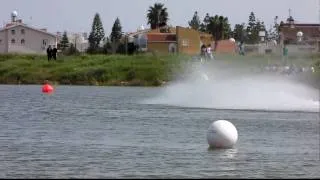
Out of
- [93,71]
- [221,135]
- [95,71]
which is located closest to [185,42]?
[95,71]

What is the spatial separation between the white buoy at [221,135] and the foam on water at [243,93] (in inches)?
810

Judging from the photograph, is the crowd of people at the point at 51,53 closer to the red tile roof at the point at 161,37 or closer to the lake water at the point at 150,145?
the red tile roof at the point at 161,37

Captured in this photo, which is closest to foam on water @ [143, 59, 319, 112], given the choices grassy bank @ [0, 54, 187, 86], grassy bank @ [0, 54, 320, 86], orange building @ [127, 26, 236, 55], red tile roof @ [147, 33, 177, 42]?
grassy bank @ [0, 54, 320, 86]

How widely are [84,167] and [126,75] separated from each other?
76.6m

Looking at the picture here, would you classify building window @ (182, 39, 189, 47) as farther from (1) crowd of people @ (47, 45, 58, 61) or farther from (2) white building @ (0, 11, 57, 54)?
(1) crowd of people @ (47, 45, 58, 61)

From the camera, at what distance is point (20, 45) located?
473ft

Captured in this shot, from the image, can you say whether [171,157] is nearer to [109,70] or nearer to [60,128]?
[60,128]

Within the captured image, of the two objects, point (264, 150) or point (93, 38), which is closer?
point (264, 150)

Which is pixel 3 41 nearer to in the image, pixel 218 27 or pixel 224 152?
pixel 218 27

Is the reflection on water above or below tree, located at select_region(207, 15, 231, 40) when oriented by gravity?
below

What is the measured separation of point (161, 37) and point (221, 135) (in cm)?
11154

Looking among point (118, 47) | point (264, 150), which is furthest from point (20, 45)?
point (264, 150)

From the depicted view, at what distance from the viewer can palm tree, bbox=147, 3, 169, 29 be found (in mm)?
160875

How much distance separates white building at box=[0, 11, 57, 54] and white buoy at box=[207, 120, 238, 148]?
118743 mm
